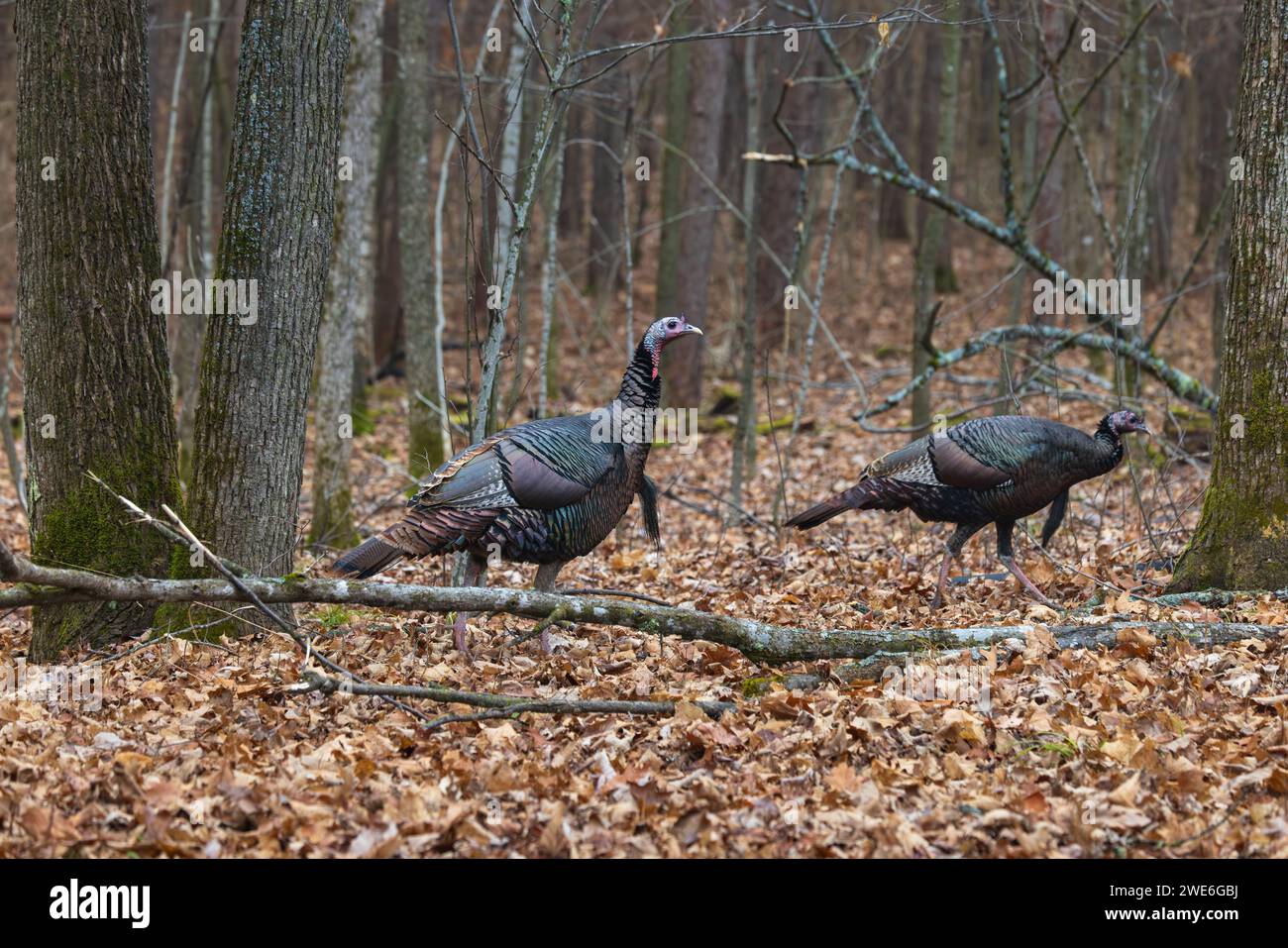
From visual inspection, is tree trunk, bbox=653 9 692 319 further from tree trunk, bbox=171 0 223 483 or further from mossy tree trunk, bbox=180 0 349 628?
mossy tree trunk, bbox=180 0 349 628

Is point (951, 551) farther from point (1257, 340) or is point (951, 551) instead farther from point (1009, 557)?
point (1257, 340)

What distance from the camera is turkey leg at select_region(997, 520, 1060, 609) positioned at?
26.1 ft

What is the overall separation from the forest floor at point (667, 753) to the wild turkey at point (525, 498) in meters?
0.58

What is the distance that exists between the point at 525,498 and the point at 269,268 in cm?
190

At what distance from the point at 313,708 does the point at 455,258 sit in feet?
87.4

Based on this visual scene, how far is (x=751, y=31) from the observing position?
665cm

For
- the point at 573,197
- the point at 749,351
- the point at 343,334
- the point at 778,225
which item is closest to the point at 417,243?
the point at 343,334

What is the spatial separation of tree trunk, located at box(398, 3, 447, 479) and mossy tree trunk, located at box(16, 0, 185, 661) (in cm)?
667

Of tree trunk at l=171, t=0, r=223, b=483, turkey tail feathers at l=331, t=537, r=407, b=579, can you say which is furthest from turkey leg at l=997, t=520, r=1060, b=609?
tree trunk at l=171, t=0, r=223, b=483

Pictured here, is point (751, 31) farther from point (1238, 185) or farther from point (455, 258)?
point (455, 258)

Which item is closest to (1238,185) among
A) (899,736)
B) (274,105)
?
(899,736)

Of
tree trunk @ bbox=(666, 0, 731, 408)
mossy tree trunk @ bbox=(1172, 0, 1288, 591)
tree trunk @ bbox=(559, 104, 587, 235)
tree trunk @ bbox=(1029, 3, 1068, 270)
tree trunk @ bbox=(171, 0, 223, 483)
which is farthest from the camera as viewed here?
tree trunk @ bbox=(559, 104, 587, 235)

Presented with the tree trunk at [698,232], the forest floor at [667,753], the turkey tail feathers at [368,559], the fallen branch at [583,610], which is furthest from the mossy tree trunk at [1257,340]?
the tree trunk at [698,232]
